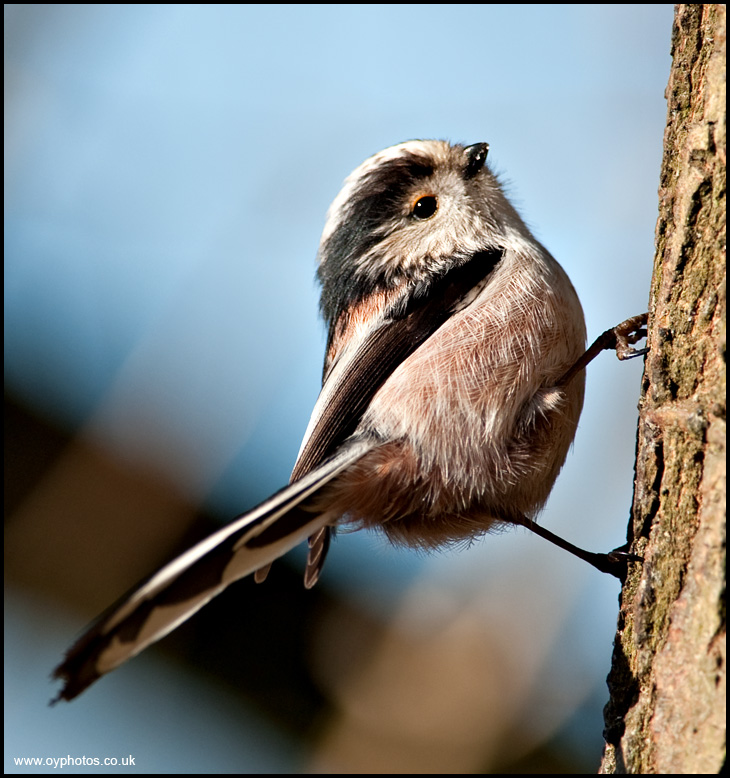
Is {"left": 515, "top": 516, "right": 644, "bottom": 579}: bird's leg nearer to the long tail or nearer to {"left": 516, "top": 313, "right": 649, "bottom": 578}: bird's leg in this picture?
{"left": 516, "top": 313, "right": 649, "bottom": 578}: bird's leg

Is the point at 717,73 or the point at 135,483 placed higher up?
the point at 717,73

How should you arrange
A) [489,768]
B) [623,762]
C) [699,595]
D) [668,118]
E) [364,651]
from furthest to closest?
[364,651] → [489,768] → [668,118] → [623,762] → [699,595]

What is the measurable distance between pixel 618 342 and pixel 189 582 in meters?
1.33

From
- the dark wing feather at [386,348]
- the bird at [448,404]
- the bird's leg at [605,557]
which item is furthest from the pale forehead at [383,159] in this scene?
the bird's leg at [605,557]

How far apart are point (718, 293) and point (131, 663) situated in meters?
3.40

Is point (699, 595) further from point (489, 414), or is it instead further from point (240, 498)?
point (240, 498)

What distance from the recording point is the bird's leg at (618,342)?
6.88 ft

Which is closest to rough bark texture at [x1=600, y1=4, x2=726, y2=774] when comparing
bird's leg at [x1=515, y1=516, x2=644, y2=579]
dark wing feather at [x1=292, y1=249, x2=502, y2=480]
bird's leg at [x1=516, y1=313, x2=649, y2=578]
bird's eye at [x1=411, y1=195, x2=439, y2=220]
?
bird's leg at [x1=515, y1=516, x2=644, y2=579]

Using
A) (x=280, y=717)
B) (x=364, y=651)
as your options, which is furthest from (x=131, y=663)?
(x=364, y=651)

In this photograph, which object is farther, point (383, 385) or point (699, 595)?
point (383, 385)

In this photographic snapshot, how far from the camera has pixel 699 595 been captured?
1354mm

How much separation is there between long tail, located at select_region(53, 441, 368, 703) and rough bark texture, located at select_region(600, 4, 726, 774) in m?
0.83

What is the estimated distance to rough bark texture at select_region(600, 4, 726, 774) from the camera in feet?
4.37

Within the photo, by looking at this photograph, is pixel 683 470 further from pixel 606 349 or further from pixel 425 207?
pixel 425 207
